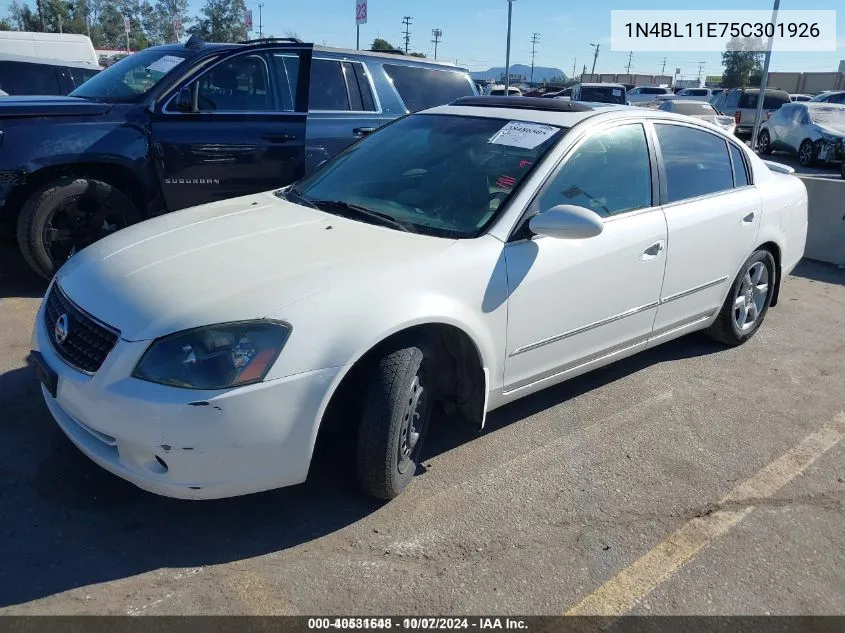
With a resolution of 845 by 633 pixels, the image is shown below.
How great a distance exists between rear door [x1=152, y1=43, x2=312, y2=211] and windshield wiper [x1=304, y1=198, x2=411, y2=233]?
226 centimetres

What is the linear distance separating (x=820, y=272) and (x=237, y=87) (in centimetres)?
599

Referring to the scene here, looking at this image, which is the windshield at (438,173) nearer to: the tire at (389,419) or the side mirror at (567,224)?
the side mirror at (567,224)

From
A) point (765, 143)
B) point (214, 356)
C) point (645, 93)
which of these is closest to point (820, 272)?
point (214, 356)

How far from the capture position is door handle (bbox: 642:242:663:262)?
3.82 metres

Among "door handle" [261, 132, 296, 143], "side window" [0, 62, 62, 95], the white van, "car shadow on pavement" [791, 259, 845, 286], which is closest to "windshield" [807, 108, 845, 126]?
"car shadow on pavement" [791, 259, 845, 286]

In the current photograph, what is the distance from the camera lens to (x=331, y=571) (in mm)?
2600

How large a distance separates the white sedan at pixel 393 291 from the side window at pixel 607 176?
1 cm

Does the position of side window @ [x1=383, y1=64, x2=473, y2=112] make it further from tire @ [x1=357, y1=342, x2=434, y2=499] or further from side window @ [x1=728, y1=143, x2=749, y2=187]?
tire @ [x1=357, y1=342, x2=434, y2=499]

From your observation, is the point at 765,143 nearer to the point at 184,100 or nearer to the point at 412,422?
the point at 184,100

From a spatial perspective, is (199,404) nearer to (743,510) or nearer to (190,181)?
(743,510)

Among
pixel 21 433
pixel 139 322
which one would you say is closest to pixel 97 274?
pixel 139 322

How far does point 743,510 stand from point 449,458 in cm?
131

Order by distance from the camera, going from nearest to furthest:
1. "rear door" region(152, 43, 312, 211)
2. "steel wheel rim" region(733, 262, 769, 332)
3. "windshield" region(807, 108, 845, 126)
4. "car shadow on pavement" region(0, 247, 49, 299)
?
"steel wheel rim" region(733, 262, 769, 332) < "car shadow on pavement" region(0, 247, 49, 299) < "rear door" region(152, 43, 312, 211) < "windshield" region(807, 108, 845, 126)

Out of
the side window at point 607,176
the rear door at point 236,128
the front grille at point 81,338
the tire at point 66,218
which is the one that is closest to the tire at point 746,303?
the side window at point 607,176
